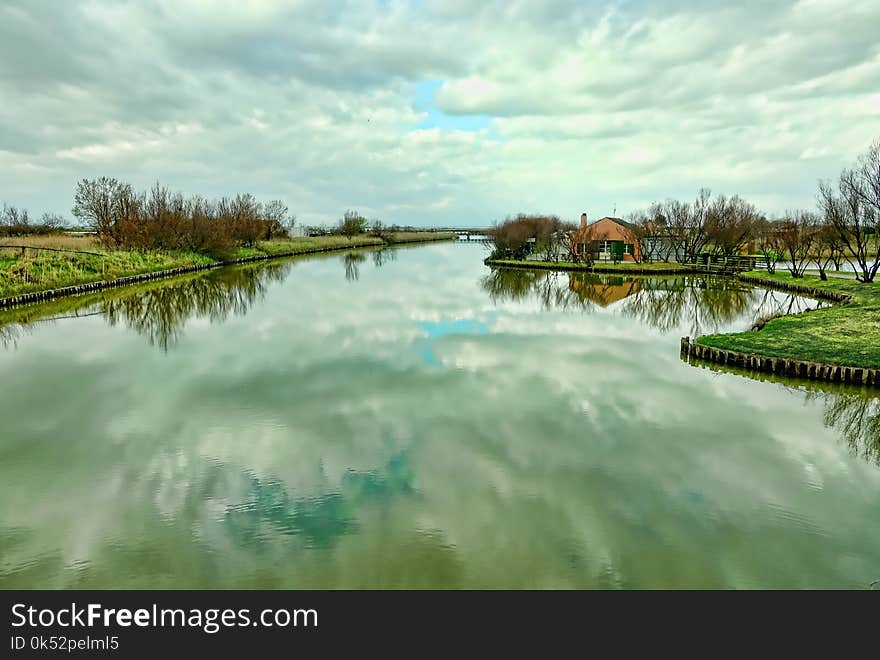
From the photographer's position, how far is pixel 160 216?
40344 mm

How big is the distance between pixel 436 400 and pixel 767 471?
5534 mm

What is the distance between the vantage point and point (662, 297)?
2730 centimetres

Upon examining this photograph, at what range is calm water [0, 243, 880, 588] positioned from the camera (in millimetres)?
5270

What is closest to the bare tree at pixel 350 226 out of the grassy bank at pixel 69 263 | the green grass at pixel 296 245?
the green grass at pixel 296 245

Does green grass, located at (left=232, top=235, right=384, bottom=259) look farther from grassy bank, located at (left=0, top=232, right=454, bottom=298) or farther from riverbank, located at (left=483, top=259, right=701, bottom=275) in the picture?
riverbank, located at (left=483, top=259, right=701, bottom=275)

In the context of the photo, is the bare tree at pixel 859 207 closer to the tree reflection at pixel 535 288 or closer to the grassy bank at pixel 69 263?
the tree reflection at pixel 535 288

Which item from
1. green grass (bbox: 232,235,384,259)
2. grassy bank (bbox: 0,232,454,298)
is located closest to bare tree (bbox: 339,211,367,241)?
green grass (bbox: 232,235,384,259)

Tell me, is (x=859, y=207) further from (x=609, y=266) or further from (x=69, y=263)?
(x=69, y=263)

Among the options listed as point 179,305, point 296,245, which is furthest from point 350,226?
point 179,305

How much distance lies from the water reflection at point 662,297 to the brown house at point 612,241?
1031cm

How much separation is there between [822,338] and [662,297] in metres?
13.3
